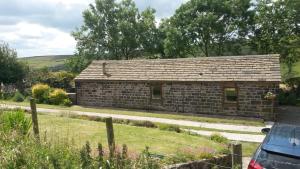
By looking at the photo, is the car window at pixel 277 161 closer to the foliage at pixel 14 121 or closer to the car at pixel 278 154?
the car at pixel 278 154

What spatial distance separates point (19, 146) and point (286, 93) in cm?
3016

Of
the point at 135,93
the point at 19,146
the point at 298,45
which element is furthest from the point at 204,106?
the point at 19,146

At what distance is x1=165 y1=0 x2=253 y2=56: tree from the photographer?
40031 mm

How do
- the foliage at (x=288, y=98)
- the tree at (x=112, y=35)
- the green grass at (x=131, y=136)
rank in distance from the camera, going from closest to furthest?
the green grass at (x=131, y=136) → the foliage at (x=288, y=98) → the tree at (x=112, y=35)

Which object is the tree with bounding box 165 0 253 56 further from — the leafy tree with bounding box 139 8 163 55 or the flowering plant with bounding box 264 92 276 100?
the flowering plant with bounding box 264 92 276 100

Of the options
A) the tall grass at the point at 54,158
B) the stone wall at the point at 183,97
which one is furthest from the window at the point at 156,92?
the tall grass at the point at 54,158

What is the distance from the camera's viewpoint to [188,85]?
26.6 meters

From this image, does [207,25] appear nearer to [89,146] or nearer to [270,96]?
[270,96]

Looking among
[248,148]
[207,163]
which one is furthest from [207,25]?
[207,163]

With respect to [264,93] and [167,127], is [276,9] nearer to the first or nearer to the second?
[264,93]

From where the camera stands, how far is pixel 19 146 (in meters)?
7.30

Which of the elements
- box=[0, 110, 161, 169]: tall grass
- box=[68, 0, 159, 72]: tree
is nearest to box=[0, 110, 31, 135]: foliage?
box=[0, 110, 161, 169]: tall grass

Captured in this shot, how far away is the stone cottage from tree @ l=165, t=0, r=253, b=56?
11.8 m

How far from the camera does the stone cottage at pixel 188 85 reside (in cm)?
2437
